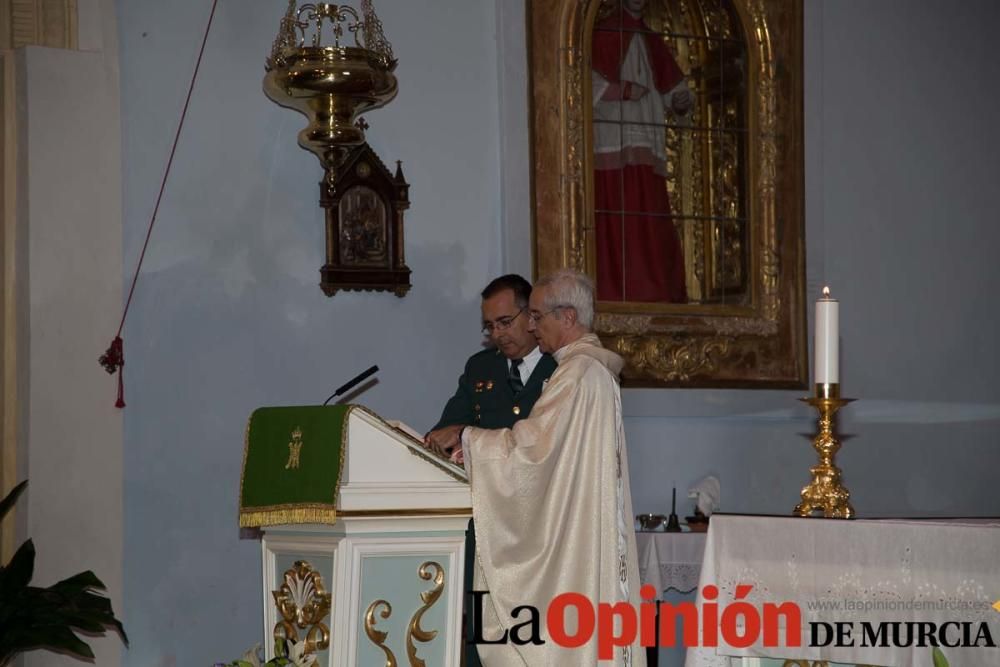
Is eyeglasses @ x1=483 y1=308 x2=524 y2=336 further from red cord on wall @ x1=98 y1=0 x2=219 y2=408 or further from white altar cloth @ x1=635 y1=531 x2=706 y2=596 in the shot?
red cord on wall @ x1=98 y1=0 x2=219 y2=408

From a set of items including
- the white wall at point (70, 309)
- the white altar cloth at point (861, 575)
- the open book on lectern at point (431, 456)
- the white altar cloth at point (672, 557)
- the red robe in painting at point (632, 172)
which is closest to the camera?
the white altar cloth at point (861, 575)

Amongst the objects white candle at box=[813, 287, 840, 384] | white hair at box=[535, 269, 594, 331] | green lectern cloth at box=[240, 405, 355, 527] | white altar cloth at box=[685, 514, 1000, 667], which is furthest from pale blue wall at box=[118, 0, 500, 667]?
white candle at box=[813, 287, 840, 384]

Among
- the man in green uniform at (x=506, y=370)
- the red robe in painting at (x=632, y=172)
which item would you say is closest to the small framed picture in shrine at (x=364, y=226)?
the man in green uniform at (x=506, y=370)

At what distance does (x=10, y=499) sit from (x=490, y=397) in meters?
1.97

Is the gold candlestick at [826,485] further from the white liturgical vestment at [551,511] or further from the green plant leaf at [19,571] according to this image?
the green plant leaf at [19,571]

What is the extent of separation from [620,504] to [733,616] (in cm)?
82

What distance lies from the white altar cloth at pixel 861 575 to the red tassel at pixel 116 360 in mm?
2956

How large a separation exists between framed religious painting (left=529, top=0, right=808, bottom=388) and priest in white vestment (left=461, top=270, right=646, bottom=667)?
2.41 metres

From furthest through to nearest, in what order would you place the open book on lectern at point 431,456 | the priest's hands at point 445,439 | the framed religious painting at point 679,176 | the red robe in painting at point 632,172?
the red robe in painting at point 632,172 → the framed religious painting at point 679,176 → the priest's hands at point 445,439 → the open book on lectern at point 431,456

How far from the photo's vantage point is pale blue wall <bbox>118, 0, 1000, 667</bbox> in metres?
5.88

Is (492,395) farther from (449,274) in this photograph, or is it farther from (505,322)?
(449,274)

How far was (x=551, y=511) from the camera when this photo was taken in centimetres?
431

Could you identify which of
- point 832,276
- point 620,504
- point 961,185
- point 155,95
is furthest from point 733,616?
point 961,185

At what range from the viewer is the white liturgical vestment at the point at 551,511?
4.28m
